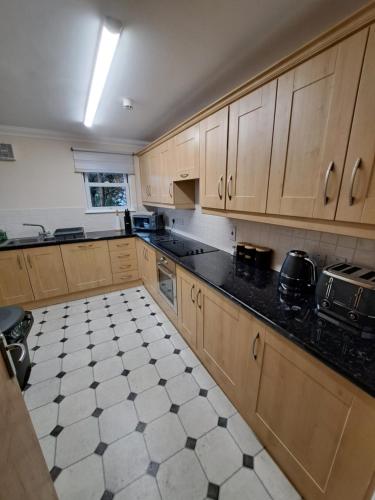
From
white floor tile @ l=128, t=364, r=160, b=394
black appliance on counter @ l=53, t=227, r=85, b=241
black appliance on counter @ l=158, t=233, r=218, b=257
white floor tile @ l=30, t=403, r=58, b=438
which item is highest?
black appliance on counter @ l=53, t=227, r=85, b=241

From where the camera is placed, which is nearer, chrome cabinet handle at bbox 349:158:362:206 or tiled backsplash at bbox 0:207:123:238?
chrome cabinet handle at bbox 349:158:362:206

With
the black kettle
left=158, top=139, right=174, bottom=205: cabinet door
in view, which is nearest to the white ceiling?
left=158, top=139, right=174, bottom=205: cabinet door

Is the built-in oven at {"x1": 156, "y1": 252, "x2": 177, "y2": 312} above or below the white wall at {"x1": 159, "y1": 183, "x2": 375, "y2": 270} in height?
below

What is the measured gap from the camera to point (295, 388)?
0.97 meters

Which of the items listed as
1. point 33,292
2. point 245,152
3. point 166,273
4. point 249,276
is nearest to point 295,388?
point 249,276

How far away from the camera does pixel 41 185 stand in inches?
119

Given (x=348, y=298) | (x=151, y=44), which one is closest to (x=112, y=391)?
(x=348, y=298)

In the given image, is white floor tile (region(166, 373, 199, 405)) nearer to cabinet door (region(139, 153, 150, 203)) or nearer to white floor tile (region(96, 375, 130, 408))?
white floor tile (region(96, 375, 130, 408))

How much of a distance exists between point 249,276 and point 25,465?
4.80 feet

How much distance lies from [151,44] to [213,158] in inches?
31.3

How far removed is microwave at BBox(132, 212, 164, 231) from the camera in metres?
3.38

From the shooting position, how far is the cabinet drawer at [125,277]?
10.7 ft

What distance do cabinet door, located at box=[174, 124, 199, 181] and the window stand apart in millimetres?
1699

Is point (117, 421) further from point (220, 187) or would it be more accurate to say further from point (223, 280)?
point (220, 187)
